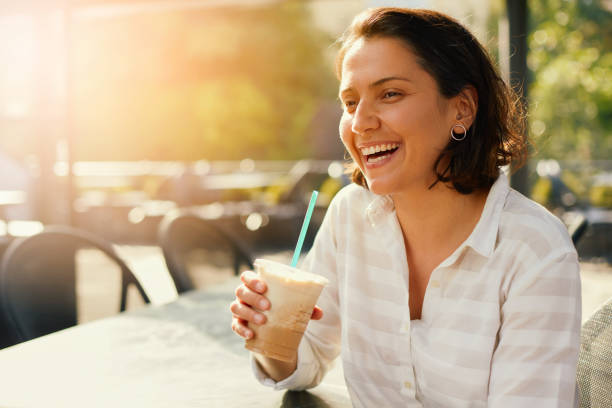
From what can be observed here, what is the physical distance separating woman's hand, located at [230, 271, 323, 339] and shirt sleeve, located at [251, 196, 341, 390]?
0.21 m

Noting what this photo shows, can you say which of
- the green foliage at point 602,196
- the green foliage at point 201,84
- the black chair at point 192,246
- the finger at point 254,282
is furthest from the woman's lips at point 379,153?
the green foliage at point 201,84

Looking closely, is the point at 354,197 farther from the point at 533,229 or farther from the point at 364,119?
the point at 533,229

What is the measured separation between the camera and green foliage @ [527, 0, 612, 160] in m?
11.0

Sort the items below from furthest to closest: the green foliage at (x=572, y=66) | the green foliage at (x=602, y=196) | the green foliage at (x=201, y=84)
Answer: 1. the green foliage at (x=201, y=84)
2. the green foliage at (x=572, y=66)
3. the green foliage at (x=602, y=196)

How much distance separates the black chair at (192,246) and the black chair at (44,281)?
23 cm

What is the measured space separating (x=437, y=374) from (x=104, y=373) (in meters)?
0.74

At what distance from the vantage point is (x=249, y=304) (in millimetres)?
1203

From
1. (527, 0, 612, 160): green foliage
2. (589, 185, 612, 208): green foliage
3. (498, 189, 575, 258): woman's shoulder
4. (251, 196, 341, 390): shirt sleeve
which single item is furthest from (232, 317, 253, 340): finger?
(527, 0, 612, 160): green foliage

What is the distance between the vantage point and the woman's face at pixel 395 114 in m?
1.31

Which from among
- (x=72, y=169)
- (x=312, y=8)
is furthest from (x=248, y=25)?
(x=72, y=169)

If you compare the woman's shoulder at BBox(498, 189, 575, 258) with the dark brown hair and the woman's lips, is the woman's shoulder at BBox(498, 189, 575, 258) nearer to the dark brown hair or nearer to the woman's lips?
the dark brown hair

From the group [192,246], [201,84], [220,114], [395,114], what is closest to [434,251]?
[395,114]

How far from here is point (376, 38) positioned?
1.35m

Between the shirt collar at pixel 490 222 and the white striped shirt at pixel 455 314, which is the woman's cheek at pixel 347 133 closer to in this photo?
the white striped shirt at pixel 455 314
